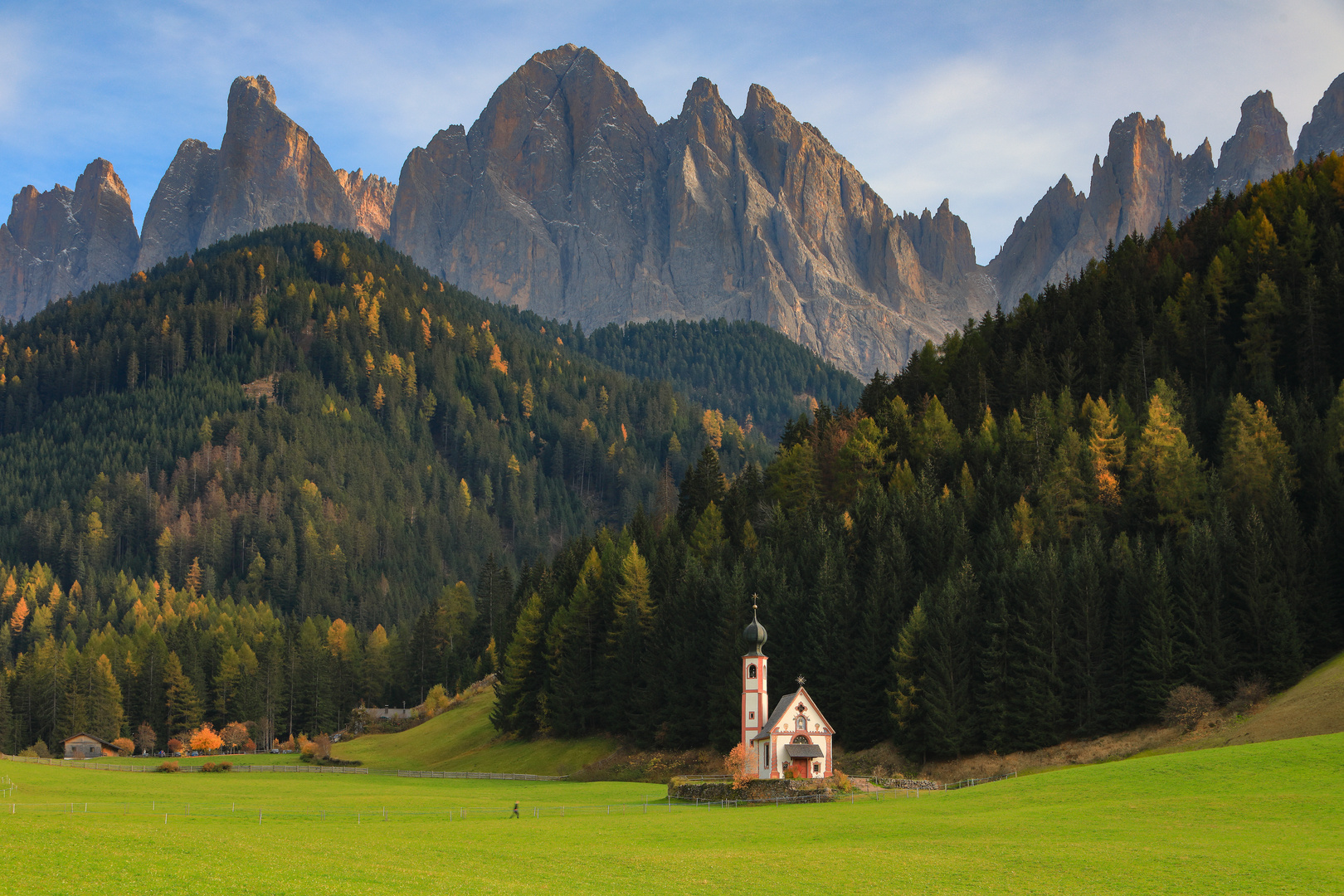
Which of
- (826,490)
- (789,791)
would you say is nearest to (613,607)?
(826,490)

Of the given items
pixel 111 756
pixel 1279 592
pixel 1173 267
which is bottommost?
pixel 111 756

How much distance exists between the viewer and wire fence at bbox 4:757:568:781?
284 ft

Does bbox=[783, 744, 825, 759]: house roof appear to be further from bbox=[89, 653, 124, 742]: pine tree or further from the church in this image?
bbox=[89, 653, 124, 742]: pine tree

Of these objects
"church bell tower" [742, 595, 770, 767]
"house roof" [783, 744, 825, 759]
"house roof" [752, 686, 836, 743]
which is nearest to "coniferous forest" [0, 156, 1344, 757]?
"house roof" [752, 686, 836, 743]

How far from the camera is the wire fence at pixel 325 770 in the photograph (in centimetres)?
8669

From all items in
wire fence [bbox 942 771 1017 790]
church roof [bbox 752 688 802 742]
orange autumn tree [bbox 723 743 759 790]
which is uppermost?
church roof [bbox 752 688 802 742]

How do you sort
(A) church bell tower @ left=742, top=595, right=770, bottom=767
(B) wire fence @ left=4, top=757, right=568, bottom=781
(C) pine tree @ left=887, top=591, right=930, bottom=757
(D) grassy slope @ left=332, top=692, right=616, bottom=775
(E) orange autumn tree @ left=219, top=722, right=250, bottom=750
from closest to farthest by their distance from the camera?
(A) church bell tower @ left=742, top=595, right=770, bottom=767 < (C) pine tree @ left=887, top=591, right=930, bottom=757 < (B) wire fence @ left=4, top=757, right=568, bottom=781 < (D) grassy slope @ left=332, top=692, right=616, bottom=775 < (E) orange autumn tree @ left=219, top=722, right=250, bottom=750

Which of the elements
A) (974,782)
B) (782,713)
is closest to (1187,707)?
(974,782)

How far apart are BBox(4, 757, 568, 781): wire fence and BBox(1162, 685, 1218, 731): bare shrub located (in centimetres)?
4141

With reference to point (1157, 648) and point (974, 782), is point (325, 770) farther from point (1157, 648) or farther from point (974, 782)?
point (1157, 648)

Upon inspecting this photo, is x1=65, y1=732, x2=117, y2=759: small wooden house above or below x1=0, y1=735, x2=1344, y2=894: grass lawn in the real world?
below

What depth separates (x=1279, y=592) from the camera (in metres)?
66.1

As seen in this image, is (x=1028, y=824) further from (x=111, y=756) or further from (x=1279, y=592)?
(x=111, y=756)

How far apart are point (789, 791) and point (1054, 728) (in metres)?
17.3
